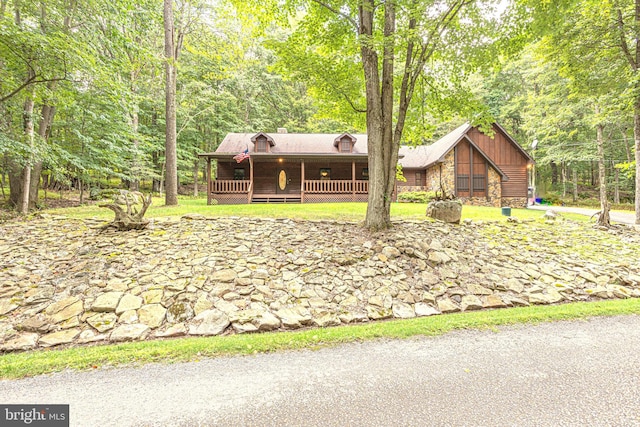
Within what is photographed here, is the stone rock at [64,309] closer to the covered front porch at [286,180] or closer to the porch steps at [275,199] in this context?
the covered front porch at [286,180]

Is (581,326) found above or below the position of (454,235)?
below

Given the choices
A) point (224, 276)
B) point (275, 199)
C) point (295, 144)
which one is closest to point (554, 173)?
point (295, 144)

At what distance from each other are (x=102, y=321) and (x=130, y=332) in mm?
547

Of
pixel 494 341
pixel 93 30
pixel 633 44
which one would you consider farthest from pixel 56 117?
pixel 633 44

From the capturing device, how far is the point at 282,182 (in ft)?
55.1

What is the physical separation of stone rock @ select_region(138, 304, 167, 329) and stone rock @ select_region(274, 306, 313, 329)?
64.8 inches

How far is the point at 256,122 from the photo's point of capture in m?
25.5

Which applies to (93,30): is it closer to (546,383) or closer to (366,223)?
(366,223)

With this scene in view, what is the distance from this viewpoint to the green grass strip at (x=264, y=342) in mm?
2641

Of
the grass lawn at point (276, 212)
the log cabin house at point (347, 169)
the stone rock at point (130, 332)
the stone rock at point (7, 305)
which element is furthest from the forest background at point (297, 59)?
the stone rock at point (130, 332)

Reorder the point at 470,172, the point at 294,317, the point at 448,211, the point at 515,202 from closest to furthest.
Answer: the point at 294,317
the point at 448,211
the point at 470,172
the point at 515,202

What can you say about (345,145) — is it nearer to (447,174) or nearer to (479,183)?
(447,174)

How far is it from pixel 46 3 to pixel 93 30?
101 centimetres

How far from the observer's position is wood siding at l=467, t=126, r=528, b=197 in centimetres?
1880
